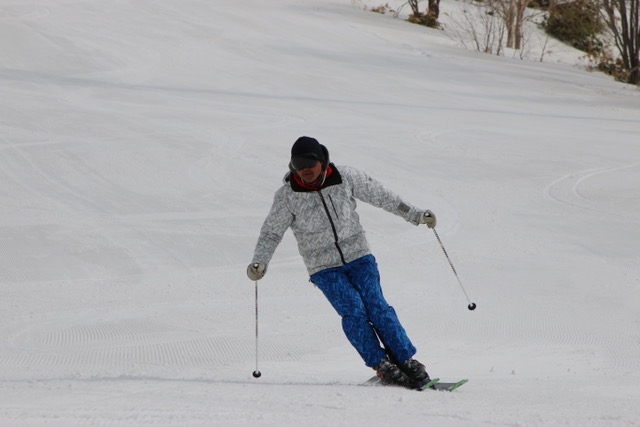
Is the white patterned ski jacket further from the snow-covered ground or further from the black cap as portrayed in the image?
the snow-covered ground

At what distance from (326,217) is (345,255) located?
0.78 ft

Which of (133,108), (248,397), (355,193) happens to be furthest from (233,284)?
(133,108)

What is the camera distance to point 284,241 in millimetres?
9453

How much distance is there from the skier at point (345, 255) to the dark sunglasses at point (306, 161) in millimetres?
114

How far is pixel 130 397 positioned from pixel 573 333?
377 cm

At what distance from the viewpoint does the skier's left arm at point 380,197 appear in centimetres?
520

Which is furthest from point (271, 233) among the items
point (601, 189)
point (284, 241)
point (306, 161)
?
point (601, 189)

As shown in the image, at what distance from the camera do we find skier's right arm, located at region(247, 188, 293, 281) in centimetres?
514

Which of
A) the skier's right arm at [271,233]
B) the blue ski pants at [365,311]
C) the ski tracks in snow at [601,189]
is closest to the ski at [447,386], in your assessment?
the blue ski pants at [365,311]

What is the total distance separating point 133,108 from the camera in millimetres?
15508

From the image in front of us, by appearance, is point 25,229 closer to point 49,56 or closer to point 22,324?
point 22,324

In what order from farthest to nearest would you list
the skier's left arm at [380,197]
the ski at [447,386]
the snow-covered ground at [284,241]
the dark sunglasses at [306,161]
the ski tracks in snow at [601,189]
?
the ski tracks in snow at [601,189], the skier's left arm at [380,197], the ski at [447,386], the dark sunglasses at [306,161], the snow-covered ground at [284,241]

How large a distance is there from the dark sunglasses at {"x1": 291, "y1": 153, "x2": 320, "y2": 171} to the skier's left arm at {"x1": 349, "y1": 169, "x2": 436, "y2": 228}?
341 mm

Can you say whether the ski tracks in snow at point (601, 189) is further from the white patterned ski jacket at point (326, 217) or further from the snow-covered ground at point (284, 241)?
the white patterned ski jacket at point (326, 217)
